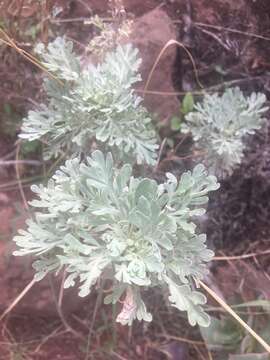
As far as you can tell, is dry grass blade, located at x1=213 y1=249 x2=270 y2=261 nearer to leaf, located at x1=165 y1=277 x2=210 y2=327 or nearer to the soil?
the soil

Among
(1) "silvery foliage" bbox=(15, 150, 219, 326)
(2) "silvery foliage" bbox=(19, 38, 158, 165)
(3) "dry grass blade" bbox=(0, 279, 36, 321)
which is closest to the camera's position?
(1) "silvery foliage" bbox=(15, 150, 219, 326)

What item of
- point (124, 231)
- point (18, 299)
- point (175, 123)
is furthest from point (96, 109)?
point (18, 299)

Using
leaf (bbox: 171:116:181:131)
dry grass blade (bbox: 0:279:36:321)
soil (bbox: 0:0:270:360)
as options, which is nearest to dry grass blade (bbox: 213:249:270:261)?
soil (bbox: 0:0:270:360)

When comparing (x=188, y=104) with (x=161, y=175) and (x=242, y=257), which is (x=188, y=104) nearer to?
(x=161, y=175)

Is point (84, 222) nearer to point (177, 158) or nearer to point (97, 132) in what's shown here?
point (97, 132)

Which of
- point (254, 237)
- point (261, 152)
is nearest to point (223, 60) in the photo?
point (261, 152)

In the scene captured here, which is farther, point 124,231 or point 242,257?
point 242,257
